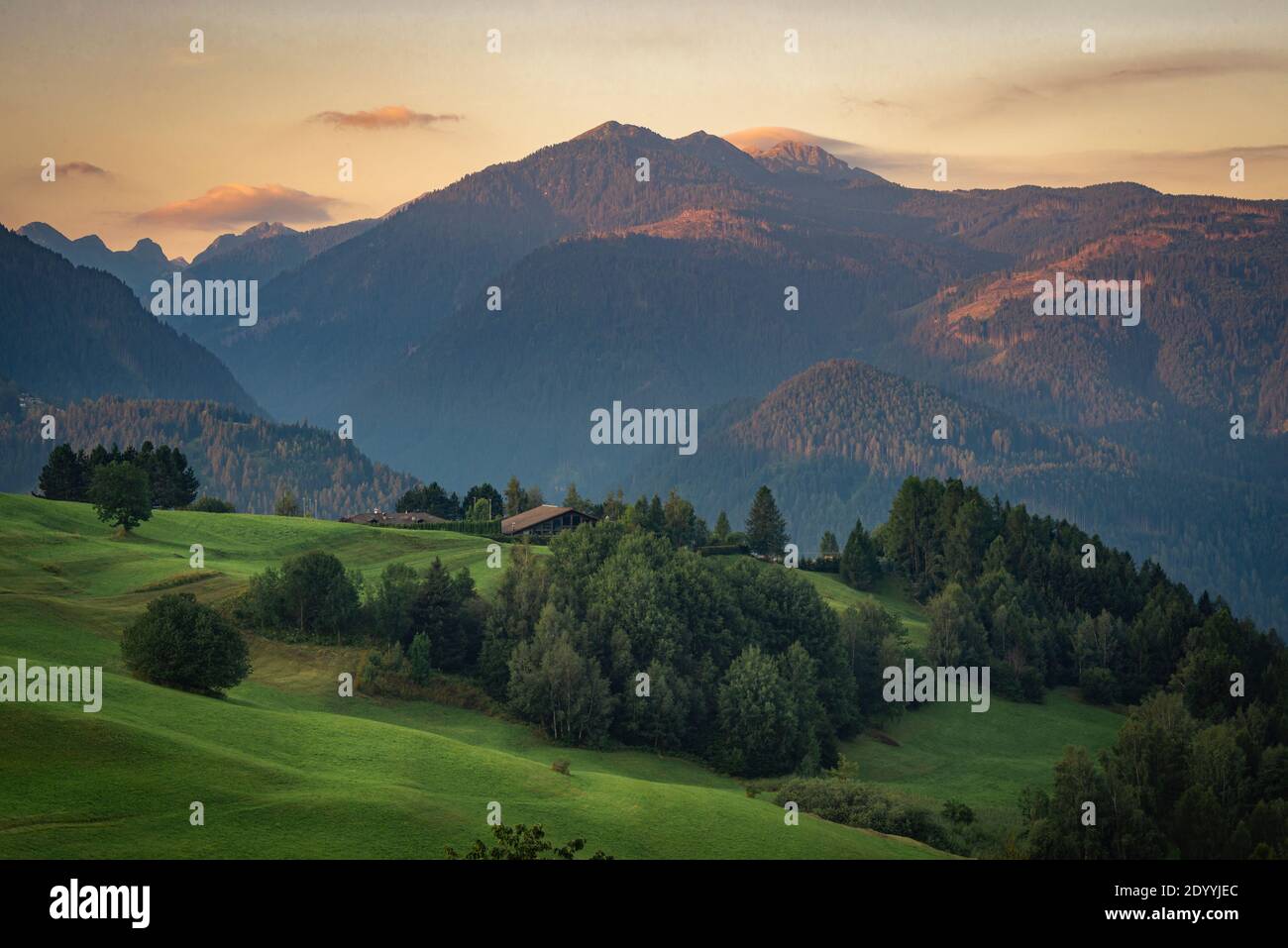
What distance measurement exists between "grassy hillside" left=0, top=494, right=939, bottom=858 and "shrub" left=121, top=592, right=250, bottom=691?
1.80 meters

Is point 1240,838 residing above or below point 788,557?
below

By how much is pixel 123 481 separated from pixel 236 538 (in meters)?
13.2

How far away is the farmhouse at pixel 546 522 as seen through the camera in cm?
15750

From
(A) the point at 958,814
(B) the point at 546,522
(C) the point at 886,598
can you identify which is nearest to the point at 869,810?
(A) the point at 958,814

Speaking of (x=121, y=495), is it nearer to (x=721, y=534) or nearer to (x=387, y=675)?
(x=387, y=675)

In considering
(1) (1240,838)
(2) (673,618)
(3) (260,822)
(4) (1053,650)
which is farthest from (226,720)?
(4) (1053,650)

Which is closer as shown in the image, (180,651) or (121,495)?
(180,651)

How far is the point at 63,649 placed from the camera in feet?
238

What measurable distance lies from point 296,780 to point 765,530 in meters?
124

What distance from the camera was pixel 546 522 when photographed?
158750 mm
